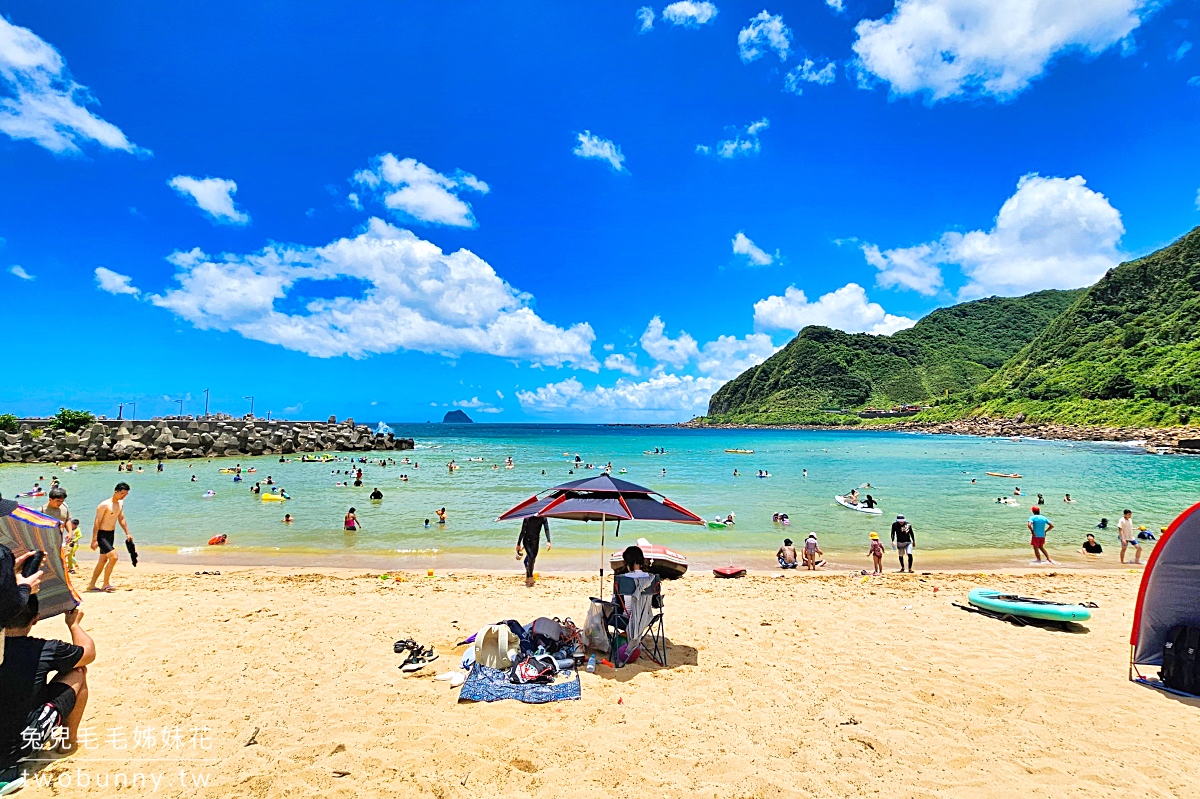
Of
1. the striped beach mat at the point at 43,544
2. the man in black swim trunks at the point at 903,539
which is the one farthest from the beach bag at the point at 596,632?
the man in black swim trunks at the point at 903,539

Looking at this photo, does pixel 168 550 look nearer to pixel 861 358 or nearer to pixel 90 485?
pixel 90 485

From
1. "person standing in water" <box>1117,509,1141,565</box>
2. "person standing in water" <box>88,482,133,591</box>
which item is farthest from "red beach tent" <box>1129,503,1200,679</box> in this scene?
"person standing in water" <box>88,482,133,591</box>

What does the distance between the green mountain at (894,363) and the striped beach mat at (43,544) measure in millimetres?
161457

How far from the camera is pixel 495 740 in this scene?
496 centimetres

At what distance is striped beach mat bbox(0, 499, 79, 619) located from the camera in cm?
378

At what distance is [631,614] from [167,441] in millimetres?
57575

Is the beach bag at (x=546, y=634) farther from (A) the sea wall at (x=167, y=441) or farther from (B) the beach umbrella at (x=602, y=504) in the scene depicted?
(A) the sea wall at (x=167, y=441)

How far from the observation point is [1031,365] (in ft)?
366

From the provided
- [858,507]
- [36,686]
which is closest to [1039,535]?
[858,507]

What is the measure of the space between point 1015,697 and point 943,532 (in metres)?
15.7

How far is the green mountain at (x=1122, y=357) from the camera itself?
2896 inches

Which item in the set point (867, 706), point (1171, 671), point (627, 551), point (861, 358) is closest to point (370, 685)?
point (627, 551)

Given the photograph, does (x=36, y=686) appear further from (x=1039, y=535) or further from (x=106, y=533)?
(x=1039, y=535)

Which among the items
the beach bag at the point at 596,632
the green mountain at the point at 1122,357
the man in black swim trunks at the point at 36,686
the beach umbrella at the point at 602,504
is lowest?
the beach bag at the point at 596,632
